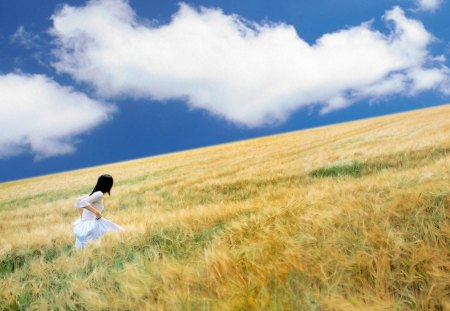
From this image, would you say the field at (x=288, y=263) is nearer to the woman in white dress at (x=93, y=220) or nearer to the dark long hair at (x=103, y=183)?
the woman in white dress at (x=93, y=220)

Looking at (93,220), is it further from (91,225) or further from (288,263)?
(288,263)

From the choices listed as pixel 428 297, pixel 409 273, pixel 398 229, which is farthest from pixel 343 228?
pixel 428 297

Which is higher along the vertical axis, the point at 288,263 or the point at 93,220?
the point at 93,220

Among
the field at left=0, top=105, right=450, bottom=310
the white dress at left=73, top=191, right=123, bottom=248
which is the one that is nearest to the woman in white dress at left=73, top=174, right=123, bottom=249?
the white dress at left=73, top=191, right=123, bottom=248

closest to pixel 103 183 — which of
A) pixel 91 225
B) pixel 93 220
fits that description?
pixel 93 220

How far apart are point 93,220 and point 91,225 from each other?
7.4 inches

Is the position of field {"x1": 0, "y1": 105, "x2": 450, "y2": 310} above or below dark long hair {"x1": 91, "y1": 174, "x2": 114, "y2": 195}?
below

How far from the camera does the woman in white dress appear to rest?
255 inches

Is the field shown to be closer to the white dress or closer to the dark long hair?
the white dress

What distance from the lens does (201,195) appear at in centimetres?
1026

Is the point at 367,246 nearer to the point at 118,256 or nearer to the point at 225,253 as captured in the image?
the point at 225,253

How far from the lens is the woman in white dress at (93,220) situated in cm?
649

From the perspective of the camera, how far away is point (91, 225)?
22.0 feet

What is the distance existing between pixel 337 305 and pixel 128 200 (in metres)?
10.4
